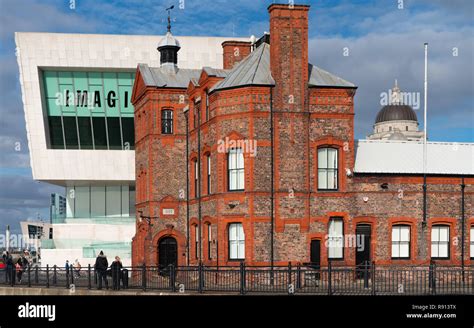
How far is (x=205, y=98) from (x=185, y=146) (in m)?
5.06

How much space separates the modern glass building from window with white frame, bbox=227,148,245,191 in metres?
Result: 27.5

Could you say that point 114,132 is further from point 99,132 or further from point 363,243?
point 363,243

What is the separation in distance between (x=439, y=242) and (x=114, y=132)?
3287 centimetres

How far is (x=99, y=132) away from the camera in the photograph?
206 ft

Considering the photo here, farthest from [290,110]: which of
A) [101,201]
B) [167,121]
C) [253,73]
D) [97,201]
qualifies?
[97,201]

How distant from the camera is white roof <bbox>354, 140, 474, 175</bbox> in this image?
3706 cm

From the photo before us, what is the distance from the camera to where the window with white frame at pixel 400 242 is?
3634cm

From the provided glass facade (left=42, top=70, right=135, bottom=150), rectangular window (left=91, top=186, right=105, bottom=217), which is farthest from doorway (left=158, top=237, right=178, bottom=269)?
rectangular window (left=91, top=186, right=105, bottom=217)

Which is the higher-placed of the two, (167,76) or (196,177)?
(167,76)

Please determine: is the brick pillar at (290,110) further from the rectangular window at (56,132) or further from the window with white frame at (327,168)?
the rectangular window at (56,132)

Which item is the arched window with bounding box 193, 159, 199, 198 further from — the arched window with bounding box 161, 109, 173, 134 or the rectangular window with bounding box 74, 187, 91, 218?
the rectangular window with bounding box 74, 187, 91, 218
